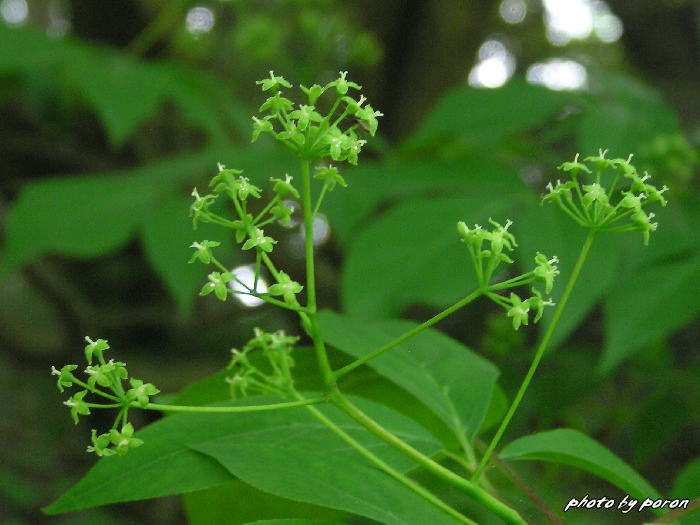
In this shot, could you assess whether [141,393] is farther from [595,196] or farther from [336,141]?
[595,196]

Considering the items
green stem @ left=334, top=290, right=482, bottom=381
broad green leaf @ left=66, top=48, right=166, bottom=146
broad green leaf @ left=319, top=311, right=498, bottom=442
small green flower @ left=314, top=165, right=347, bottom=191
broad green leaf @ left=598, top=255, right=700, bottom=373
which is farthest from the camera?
broad green leaf @ left=66, top=48, right=166, bottom=146

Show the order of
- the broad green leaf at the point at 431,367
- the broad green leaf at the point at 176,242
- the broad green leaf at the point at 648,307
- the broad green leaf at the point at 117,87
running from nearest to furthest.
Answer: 1. the broad green leaf at the point at 431,367
2. the broad green leaf at the point at 648,307
3. the broad green leaf at the point at 176,242
4. the broad green leaf at the point at 117,87

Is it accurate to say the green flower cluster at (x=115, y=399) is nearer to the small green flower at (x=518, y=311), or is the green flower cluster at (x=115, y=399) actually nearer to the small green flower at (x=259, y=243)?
the small green flower at (x=259, y=243)

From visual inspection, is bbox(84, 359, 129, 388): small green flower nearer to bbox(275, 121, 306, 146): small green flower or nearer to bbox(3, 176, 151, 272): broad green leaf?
bbox(275, 121, 306, 146): small green flower

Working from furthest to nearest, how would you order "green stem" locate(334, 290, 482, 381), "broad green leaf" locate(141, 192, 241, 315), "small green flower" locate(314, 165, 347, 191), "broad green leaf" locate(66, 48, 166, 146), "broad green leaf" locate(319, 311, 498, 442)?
1. "broad green leaf" locate(66, 48, 166, 146)
2. "broad green leaf" locate(141, 192, 241, 315)
3. "broad green leaf" locate(319, 311, 498, 442)
4. "small green flower" locate(314, 165, 347, 191)
5. "green stem" locate(334, 290, 482, 381)

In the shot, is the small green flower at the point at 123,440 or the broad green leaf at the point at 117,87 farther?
the broad green leaf at the point at 117,87

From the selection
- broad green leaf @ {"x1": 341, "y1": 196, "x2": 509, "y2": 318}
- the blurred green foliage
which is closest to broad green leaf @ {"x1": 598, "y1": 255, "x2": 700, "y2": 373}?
the blurred green foliage

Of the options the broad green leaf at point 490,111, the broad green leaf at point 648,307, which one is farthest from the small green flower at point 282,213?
the broad green leaf at point 490,111
